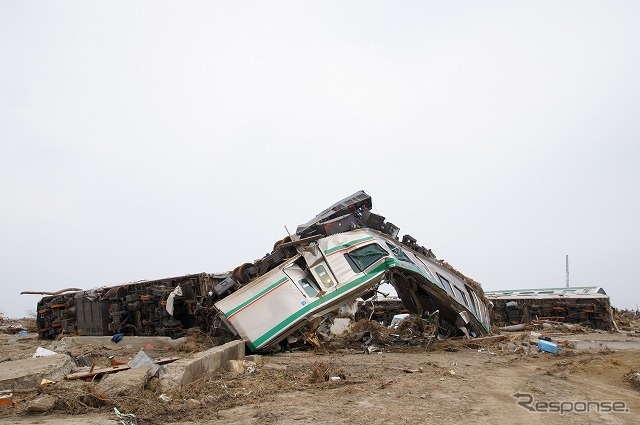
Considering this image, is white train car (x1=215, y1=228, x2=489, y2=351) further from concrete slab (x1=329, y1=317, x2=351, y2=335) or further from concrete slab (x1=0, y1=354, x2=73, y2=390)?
concrete slab (x1=0, y1=354, x2=73, y2=390)

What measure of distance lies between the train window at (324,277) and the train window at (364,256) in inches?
24.6

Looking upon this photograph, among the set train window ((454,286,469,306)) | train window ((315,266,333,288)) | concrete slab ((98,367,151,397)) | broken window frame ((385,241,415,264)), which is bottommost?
train window ((454,286,469,306))

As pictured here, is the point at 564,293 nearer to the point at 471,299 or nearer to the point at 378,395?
the point at 471,299

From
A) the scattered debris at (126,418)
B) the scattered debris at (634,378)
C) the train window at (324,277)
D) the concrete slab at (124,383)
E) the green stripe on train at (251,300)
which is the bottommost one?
the scattered debris at (634,378)

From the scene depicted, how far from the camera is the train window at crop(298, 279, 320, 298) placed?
11.3 meters

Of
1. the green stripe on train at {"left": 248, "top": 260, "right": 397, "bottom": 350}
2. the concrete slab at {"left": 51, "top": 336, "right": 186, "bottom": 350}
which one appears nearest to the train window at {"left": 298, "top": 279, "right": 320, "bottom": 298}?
the green stripe on train at {"left": 248, "top": 260, "right": 397, "bottom": 350}

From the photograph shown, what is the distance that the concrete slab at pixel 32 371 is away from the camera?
6.17 metres

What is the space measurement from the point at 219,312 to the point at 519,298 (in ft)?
52.4

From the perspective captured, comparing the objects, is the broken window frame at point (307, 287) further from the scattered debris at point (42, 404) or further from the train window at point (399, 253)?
the scattered debris at point (42, 404)

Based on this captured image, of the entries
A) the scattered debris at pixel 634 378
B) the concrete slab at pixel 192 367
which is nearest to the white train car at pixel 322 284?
the concrete slab at pixel 192 367

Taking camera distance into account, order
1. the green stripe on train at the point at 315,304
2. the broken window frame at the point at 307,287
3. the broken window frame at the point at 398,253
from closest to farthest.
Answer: the green stripe on train at the point at 315,304
the broken window frame at the point at 307,287
the broken window frame at the point at 398,253

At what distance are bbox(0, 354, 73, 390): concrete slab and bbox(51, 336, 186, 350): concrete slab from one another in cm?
493

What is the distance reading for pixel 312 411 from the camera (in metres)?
5.38

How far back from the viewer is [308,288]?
37.4 ft
